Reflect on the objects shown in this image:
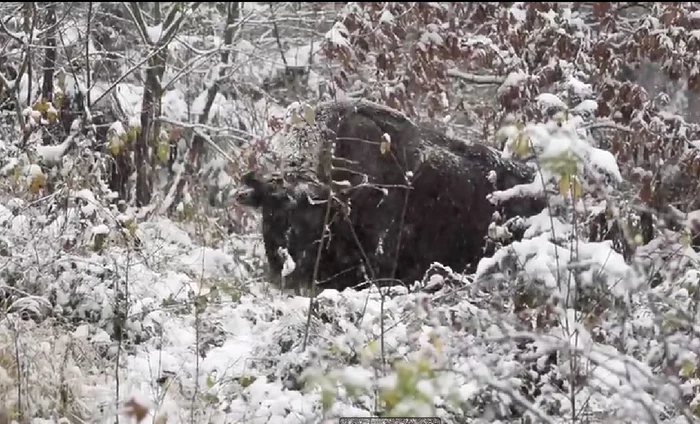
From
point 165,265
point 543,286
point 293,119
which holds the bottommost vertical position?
point 165,265

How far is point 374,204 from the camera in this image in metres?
5.72

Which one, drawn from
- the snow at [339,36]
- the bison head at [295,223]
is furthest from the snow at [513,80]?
the bison head at [295,223]

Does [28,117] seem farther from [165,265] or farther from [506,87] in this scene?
[506,87]

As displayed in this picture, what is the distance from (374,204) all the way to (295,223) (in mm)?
542

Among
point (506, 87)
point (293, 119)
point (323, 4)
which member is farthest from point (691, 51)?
point (323, 4)

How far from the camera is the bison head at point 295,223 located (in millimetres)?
5594

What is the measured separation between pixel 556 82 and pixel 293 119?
2.81 metres

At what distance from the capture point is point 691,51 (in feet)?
22.5

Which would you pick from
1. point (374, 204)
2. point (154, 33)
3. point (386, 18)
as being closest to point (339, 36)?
point (386, 18)

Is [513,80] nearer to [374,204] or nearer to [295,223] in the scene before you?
[374,204]

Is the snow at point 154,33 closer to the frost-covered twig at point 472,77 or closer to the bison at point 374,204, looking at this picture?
the frost-covered twig at point 472,77

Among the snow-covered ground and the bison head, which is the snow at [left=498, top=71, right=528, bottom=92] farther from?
the snow-covered ground

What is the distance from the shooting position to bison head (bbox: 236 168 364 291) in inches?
Result: 220

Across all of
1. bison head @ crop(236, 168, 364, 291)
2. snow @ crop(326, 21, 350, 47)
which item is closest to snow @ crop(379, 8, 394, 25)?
snow @ crop(326, 21, 350, 47)
